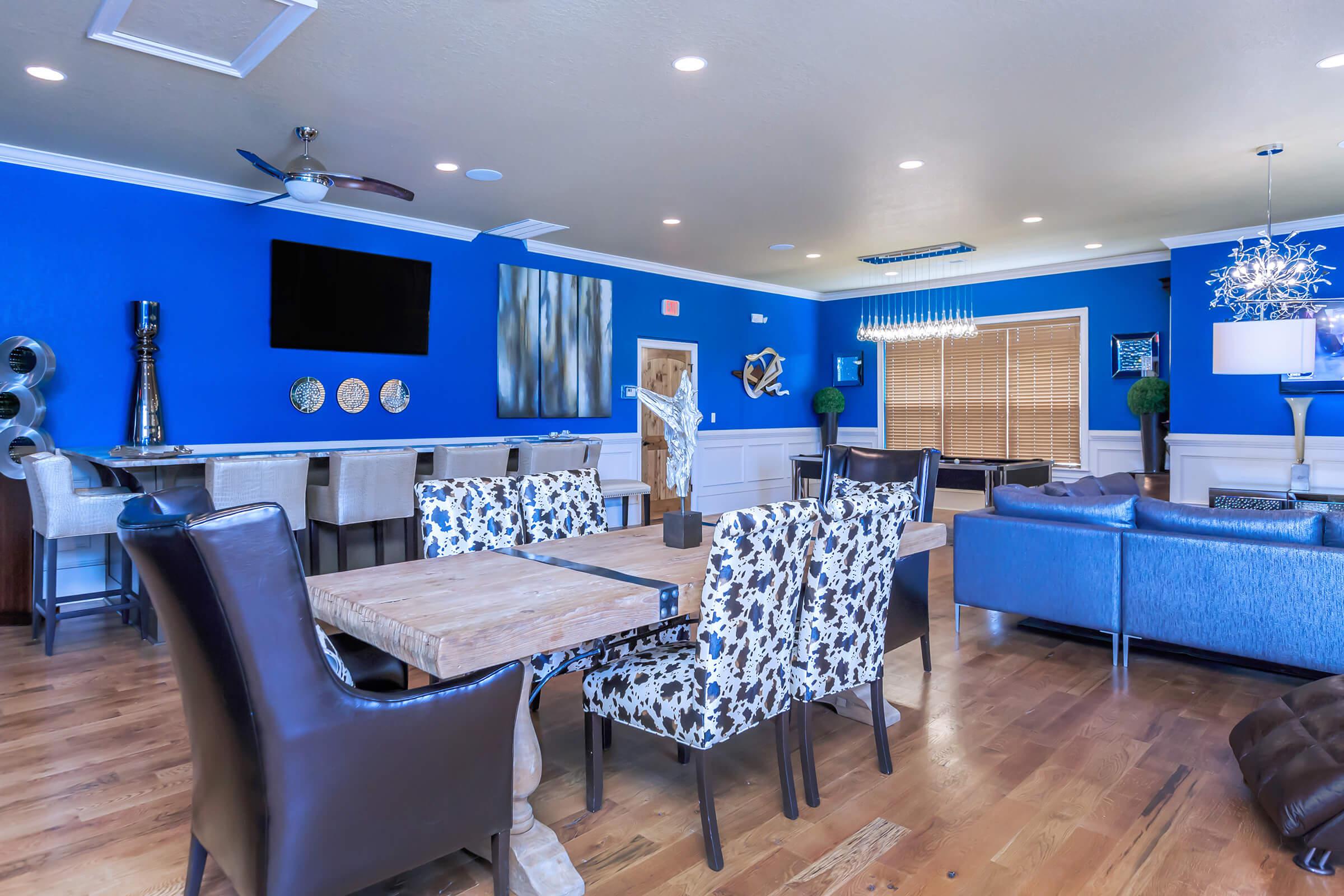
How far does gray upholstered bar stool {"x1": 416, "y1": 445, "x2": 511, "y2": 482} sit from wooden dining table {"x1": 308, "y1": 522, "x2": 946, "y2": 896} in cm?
248

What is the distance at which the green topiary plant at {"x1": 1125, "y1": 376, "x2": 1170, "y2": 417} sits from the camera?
7.29 meters

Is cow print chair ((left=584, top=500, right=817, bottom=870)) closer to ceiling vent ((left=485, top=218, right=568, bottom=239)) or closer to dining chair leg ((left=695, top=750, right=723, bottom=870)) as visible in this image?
dining chair leg ((left=695, top=750, right=723, bottom=870))

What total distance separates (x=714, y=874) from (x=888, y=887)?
45 cm

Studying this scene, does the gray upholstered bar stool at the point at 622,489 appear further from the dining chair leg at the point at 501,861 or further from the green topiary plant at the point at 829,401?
the dining chair leg at the point at 501,861

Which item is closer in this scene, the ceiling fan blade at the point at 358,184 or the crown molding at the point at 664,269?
the ceiling fan blade at the point at 358,184

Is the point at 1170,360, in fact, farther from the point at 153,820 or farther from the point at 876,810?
the point at 153,820

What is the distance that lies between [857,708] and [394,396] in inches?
175

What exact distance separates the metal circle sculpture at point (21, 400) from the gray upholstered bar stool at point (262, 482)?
1.29 meters

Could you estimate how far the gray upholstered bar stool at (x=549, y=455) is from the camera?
5.40 meters

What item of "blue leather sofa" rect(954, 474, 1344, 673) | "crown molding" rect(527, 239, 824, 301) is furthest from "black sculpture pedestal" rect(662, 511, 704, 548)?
"crown molding" rect(527, 239, 824, 301)

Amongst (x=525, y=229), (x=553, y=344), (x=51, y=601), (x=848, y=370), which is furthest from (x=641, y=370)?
(x=51, y=601)

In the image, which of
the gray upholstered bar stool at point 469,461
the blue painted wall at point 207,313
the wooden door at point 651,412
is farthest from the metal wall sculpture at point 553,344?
the gray upholstered bar stool at point 469,461

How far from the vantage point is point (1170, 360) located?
704 cm

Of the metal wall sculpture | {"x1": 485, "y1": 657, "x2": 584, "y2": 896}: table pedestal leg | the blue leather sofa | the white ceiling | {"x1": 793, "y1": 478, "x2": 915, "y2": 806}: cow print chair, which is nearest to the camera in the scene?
{"x1": 485, "y1": 657, "x2": 584, "y2": 896}: table pedestal leg
